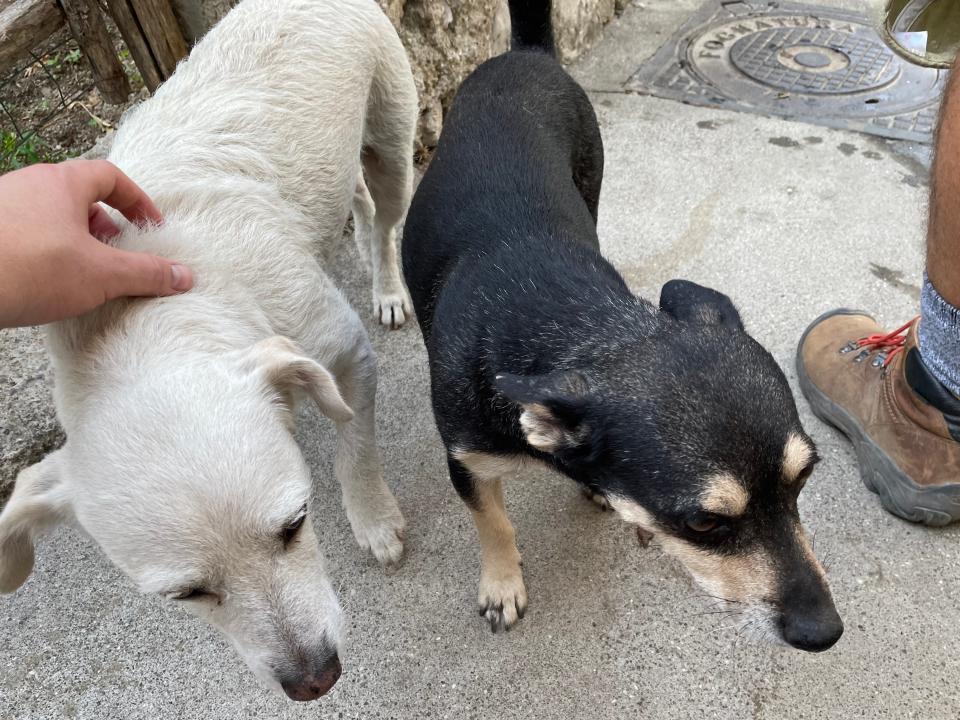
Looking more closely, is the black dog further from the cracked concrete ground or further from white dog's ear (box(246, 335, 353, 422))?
white dog's ear (box(246, 335, 353, 422))

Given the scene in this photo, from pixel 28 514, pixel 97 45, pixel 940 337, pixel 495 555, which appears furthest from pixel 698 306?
pixel 97 45

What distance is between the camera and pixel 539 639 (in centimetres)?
256

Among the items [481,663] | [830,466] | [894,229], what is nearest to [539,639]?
[481,663]

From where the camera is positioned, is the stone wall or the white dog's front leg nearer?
the white dog's front leg

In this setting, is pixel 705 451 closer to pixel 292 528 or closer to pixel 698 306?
pixel 698 306

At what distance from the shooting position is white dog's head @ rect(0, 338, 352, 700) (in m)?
1.69

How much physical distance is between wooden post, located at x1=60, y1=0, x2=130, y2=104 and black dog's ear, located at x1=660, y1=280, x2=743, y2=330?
3.21 m

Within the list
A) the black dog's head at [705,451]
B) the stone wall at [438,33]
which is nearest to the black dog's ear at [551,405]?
the black dog's head at [705,451]

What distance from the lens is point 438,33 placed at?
14.4 feet

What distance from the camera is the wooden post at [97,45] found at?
3.50 meters

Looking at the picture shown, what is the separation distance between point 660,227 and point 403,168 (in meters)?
1.57

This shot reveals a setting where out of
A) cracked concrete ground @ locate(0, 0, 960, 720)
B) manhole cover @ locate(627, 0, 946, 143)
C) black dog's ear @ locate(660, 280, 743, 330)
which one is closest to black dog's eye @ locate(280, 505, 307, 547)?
cracked concrete ground @ locate(0, 0, 960, 720)

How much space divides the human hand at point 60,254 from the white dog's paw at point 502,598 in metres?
1.49

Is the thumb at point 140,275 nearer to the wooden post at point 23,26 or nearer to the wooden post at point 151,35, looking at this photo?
the wooden post at point 23,26
